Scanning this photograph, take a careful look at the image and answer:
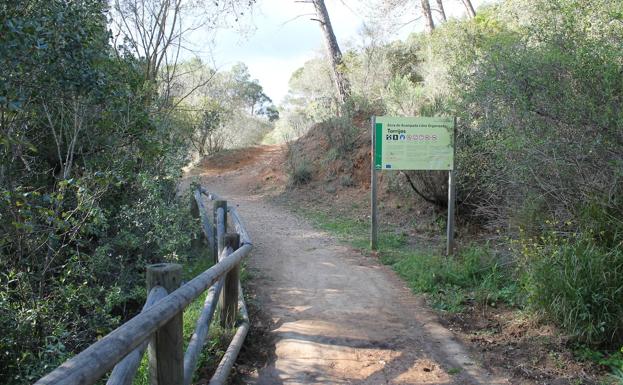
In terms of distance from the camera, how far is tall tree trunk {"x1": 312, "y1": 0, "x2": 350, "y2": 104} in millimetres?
19375

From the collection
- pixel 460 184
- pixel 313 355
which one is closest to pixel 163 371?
pixel 313 355

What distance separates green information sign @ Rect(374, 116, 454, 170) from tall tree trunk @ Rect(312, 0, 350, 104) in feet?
36.0

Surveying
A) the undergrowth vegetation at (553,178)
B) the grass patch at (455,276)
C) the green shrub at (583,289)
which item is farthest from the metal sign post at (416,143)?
the green shrub at (583,289)

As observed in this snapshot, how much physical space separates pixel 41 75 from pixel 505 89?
5.37m

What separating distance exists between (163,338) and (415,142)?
634 cm

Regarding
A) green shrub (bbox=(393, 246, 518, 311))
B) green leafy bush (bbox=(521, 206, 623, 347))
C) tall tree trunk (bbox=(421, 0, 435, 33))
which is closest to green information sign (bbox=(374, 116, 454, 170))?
green shrub (bbox=(393, 246, 518, 311))

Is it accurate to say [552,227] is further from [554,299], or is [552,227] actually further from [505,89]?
[505,89]

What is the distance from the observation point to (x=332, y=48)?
19.7m

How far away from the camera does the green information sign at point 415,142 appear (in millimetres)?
8453

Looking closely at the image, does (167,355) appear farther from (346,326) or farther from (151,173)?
(151,173)

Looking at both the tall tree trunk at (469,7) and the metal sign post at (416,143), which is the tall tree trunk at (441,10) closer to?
the tall tree trunk at (469,7)

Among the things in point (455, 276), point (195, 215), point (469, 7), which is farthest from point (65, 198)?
point (469, 7)

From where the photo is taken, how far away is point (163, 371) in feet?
10.0

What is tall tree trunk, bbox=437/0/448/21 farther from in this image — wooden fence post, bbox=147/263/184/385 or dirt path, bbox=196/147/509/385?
wooden fence post, bbox=147/263/184/385
